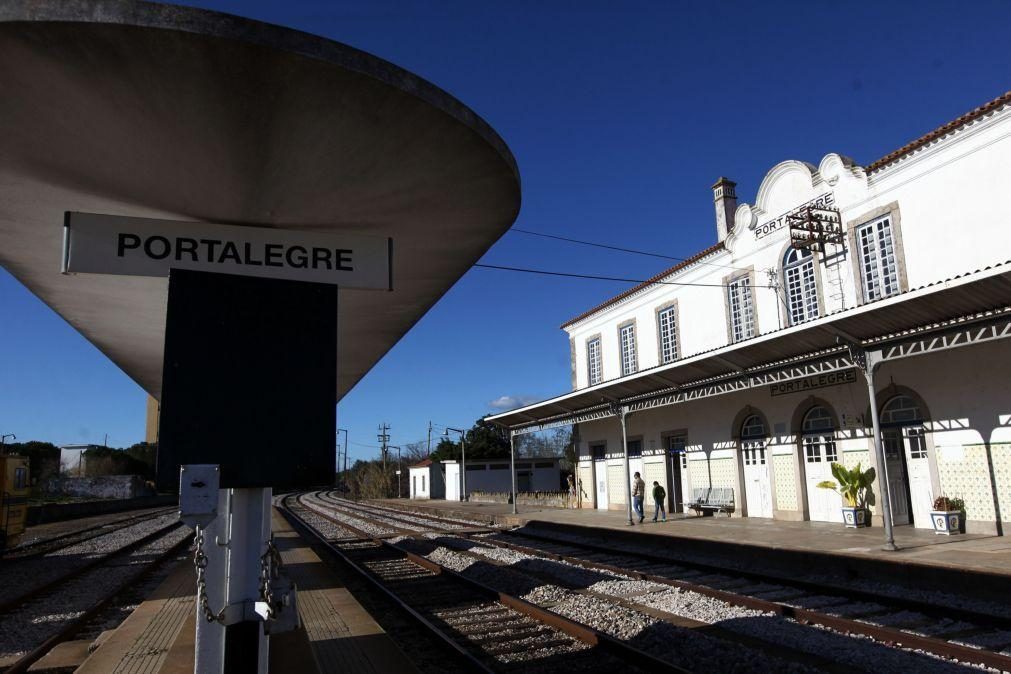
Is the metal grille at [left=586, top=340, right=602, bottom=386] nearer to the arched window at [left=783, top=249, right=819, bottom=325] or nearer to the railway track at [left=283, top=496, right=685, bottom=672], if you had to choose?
the arched window at [left=783, top=249, right=819, bottom=325]

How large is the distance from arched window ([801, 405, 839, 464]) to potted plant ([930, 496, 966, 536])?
3.22 meters

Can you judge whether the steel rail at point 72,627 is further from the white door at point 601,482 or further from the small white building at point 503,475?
the small white building at point 503,475

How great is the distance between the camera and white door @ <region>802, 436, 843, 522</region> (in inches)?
685

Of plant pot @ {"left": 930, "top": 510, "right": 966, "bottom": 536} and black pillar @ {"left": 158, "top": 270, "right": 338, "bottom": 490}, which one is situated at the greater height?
black pillar @ {"left": 158, "top": 270, "right": 338, "bottom": 490}

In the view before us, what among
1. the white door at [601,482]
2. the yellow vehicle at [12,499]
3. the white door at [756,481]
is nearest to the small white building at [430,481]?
the white door at [601,482]

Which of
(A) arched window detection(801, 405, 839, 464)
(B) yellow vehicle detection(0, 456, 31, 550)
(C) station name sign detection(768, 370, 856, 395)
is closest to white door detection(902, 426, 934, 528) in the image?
(C) station name sign detection(768, 370, 856, 395)

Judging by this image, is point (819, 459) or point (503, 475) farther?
point (503, 475)

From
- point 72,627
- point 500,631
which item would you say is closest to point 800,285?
point 500,631

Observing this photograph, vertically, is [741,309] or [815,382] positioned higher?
[741,309]

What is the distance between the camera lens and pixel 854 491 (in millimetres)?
15961

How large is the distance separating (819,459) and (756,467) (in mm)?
2467

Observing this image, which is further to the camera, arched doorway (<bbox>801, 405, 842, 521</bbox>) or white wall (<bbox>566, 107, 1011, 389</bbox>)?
arched doorway (<bbox>801, 405, 842, 521</bbox>)

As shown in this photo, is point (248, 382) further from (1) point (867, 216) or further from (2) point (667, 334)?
(2) point (667, 334)

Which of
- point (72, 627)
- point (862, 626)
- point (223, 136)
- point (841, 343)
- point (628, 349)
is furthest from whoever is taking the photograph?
point (628, 349)
